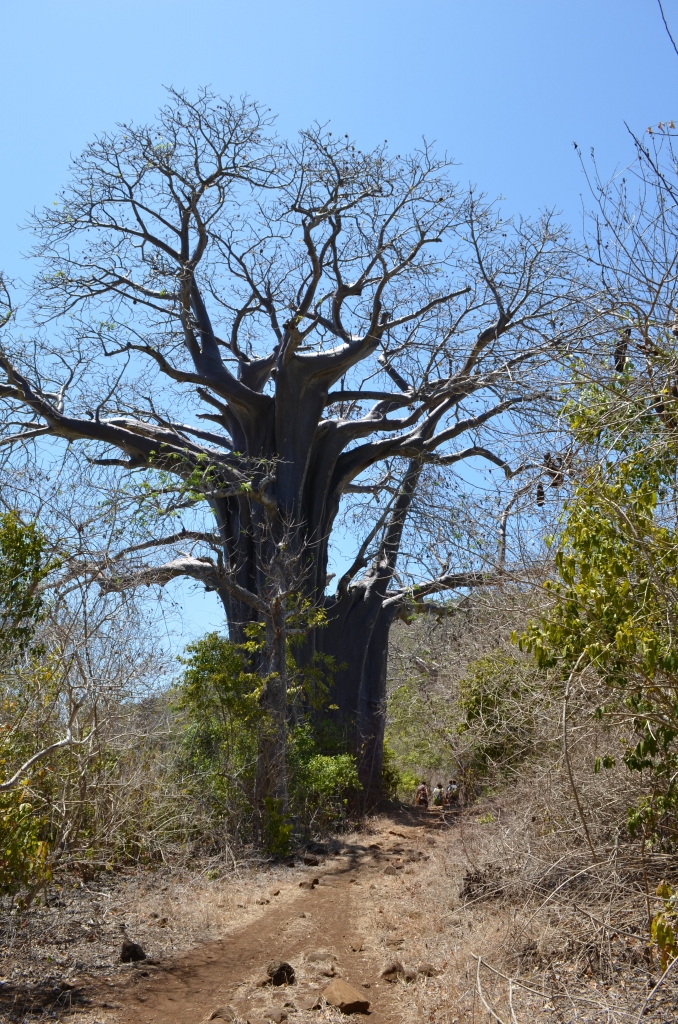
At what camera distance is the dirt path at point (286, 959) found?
15.2ft

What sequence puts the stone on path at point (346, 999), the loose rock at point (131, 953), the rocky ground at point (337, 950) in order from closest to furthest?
the rocky ground at point (337, 950) → the stone on path at point (346, 999) → the loose rock at point (131, 953)

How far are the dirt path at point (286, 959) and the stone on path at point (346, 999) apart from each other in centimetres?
7

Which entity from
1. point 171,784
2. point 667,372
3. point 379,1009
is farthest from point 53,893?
point 667,372

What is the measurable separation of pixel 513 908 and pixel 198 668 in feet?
16.0


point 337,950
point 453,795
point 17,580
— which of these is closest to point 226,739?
point 337,950

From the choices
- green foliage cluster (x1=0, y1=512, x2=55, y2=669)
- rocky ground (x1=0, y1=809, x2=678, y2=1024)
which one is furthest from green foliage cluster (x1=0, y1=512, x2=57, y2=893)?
rocky ground (x1=0, y1=809, x2=678, y2=1024)

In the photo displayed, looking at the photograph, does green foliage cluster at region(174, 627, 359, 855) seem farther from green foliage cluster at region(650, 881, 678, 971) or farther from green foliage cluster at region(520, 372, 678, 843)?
green foliage cluster at region(650, 881, 678, 971)

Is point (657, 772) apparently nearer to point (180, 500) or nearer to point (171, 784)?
point (171, 784)

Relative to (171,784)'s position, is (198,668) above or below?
above

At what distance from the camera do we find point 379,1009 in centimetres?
469

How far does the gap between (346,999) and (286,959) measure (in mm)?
1052

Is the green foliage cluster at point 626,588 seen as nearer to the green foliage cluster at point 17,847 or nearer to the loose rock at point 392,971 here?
the loose rock at point 392,971

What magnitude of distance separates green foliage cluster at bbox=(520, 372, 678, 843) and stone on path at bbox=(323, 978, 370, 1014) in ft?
5.54

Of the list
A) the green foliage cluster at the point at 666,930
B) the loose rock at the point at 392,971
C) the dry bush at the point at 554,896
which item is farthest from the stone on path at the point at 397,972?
the green foliage cluster at the point at 666,930
